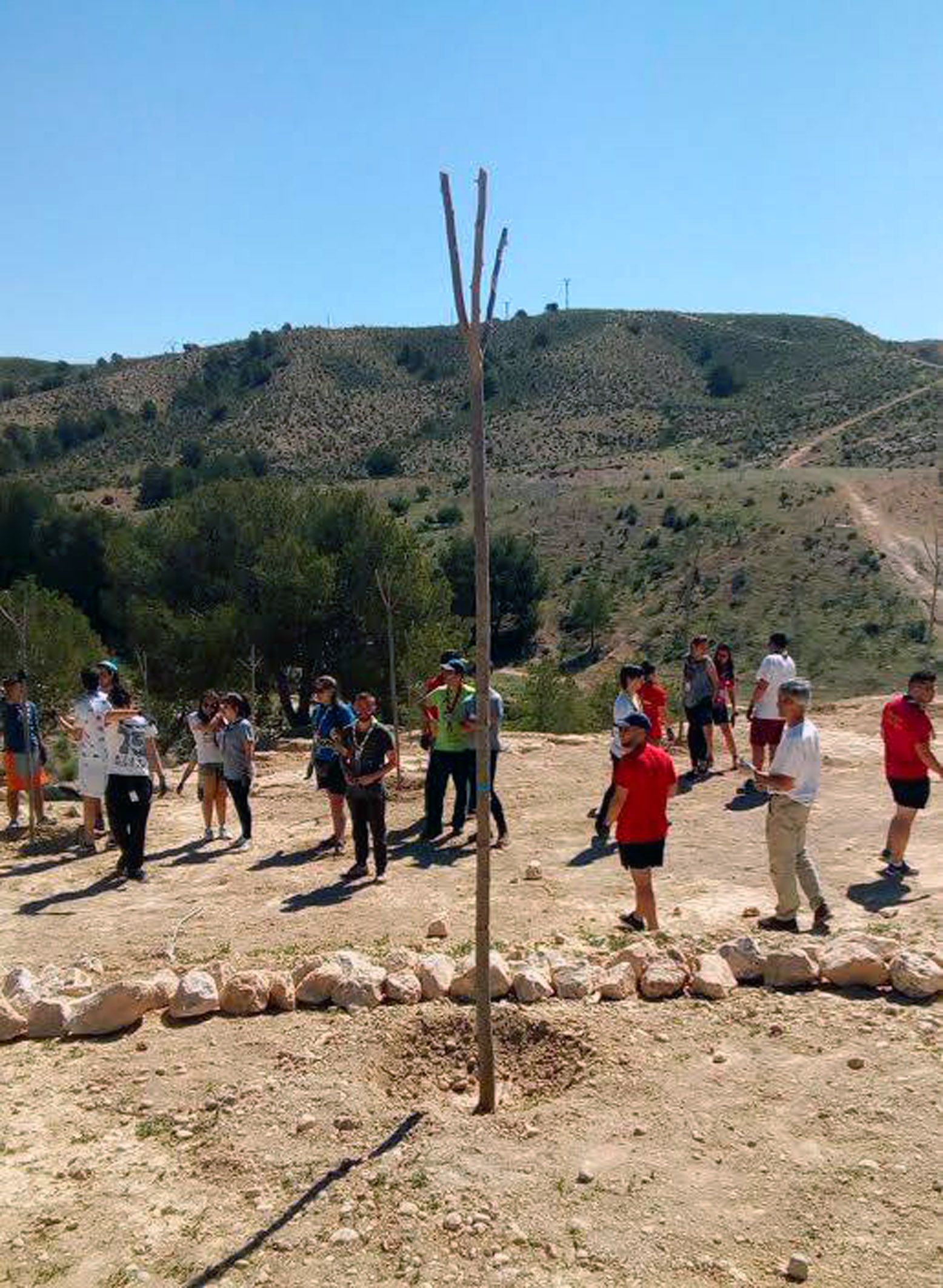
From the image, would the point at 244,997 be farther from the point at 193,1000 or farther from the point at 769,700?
the point at 769,700

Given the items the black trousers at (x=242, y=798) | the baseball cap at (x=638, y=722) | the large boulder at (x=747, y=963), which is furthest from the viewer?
the black trousers at (x=242, y=798)

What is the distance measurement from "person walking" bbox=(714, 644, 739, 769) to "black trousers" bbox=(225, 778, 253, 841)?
521 centimetres

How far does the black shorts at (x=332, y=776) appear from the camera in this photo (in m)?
9.81

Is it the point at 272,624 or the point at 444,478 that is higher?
the point at 444,478

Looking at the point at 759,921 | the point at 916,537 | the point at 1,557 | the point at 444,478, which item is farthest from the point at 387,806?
the point at 444,478

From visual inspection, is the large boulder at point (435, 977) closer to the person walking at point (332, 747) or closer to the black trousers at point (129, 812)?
the person walking at point (332, 747)

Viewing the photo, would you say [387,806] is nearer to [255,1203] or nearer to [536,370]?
[255,1203]

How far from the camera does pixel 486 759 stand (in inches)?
209

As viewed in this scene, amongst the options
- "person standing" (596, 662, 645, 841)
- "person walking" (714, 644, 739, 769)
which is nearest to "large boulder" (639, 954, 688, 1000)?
"person standing" (596, 662, 645, 841)

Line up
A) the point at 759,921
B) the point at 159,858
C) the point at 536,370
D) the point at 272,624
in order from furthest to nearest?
the point at 536,370
the point at 272,624
the point at 159,858
the point at 759,921

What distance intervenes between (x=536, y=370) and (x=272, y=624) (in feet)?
223

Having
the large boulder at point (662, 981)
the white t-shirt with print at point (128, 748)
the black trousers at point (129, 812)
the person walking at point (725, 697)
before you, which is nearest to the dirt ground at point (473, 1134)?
the large boulder at point (662, 981)

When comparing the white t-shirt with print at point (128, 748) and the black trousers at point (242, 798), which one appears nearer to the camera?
the white t-shirt with print at point (128, 748)

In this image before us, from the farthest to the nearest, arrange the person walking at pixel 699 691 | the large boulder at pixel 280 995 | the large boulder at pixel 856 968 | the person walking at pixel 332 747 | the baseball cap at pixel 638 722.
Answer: the person walking at pixel 699 691 < the person walking at pixel 332 747 < the baseball cap at pixel 638 722 < the large boulder at pixel 280 995 < the large boulder at pixel 856 968
